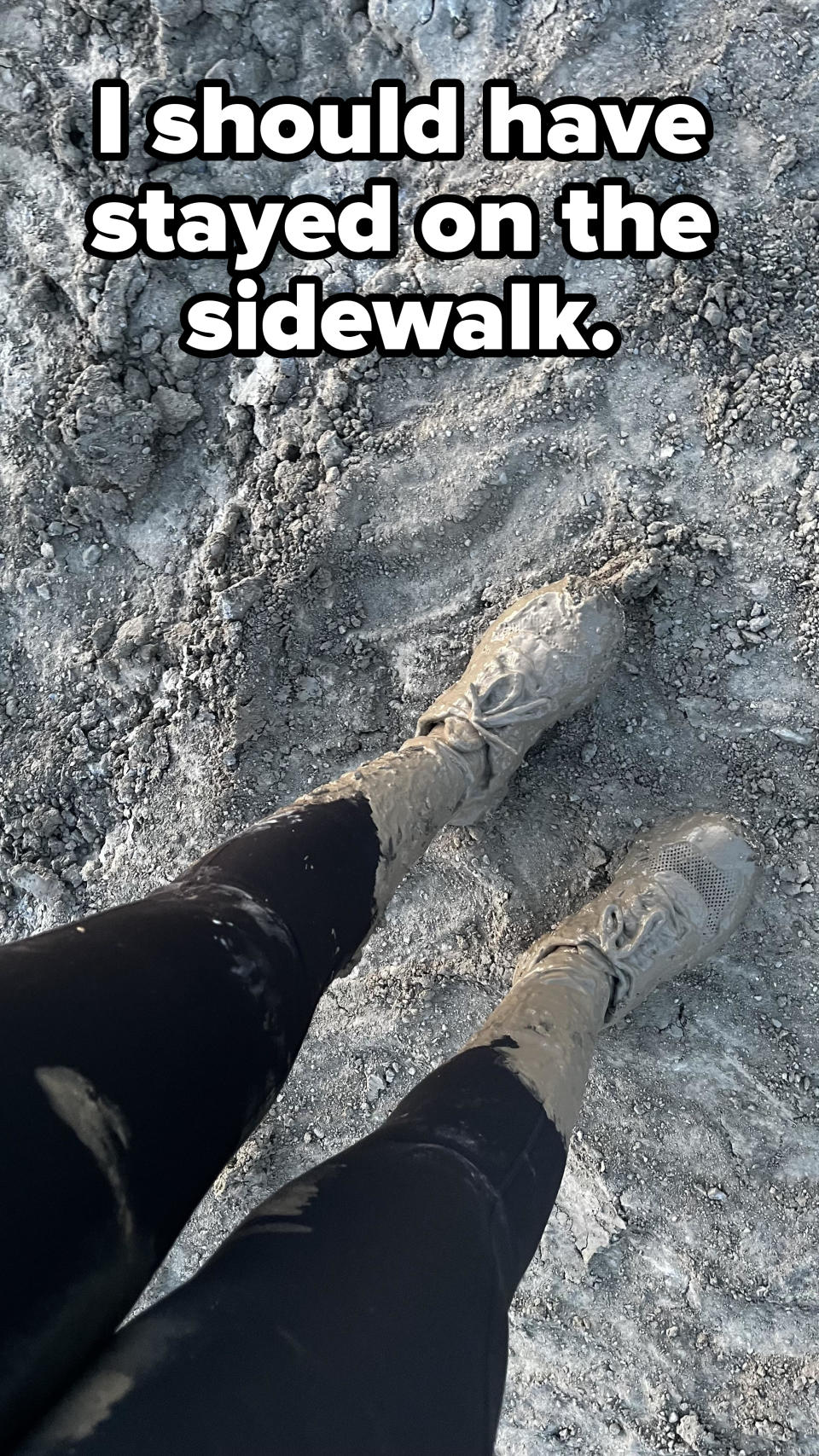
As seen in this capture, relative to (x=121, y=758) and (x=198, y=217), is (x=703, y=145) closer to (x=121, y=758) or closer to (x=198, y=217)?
(x=198, y=217)

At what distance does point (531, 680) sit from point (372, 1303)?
1323 millimetres

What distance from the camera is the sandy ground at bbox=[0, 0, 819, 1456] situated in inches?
82.4

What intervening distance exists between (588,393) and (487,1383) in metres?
1.96

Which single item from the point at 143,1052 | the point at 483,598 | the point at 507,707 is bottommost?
the point at 143,1052

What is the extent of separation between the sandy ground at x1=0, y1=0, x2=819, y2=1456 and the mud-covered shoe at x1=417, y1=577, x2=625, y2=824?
0.34 ft

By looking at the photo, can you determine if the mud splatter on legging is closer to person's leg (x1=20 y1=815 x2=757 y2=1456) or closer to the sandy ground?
person's leg (x1=20 y1=815 x2=757 y2=1456)

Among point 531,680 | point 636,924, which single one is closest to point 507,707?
point 531,680

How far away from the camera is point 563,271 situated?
2.22 metres

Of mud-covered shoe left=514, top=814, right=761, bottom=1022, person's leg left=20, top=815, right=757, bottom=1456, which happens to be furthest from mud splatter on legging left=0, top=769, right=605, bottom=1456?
mud-covered shoe left=514, top=814, right=761, bottom=1022

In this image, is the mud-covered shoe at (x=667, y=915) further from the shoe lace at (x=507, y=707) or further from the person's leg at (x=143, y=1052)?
the person's leg at (x=143, y=1052)

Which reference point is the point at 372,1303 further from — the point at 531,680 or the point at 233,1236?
the point at 531,680

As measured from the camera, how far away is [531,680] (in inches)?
82.7

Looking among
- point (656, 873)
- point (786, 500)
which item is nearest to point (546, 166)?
point (786, 500)

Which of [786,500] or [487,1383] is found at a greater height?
[786,500]
